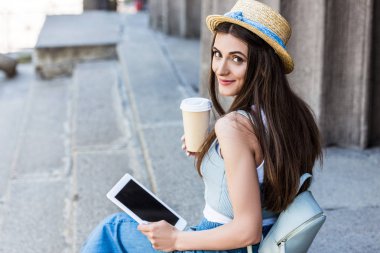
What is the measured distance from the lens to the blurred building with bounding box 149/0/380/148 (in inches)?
166

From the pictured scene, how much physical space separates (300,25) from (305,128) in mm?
2162

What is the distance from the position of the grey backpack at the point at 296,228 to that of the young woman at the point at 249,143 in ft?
0.13

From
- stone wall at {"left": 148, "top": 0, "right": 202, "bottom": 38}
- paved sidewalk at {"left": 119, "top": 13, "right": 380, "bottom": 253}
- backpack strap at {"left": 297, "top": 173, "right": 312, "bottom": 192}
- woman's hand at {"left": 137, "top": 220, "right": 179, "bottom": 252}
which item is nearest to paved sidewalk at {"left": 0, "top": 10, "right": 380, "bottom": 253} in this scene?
paved sidewalk at {"left": 119, "top": 13, "right": 380, "bottom": 253}

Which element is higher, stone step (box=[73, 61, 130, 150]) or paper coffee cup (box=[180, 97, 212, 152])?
paper coffee cup (box=[180, 97, 212, 152])

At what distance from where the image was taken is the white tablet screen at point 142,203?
234 centimetres

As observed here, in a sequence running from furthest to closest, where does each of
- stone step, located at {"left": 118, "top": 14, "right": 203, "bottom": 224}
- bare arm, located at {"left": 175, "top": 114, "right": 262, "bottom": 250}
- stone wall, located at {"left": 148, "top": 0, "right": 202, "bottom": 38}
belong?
stone wall, located at {"left": 148, "top": 0, "right": 202, "bottom": 38} < stone step, located at {"left": 118, "top": 14, "right": 203, "bottom": 224} < bare arm, located at {"left": 175, "top": 114, "right": 262, "bottom": 250}

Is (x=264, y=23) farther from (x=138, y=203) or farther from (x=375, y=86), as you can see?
(x=375, y=86)

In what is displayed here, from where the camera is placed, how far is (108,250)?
240cm

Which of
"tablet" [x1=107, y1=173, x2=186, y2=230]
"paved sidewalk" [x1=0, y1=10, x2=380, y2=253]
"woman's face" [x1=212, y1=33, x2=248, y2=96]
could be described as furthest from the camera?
"paved sidewalk" [x1=0, y1=10, x2=380, y2=253]

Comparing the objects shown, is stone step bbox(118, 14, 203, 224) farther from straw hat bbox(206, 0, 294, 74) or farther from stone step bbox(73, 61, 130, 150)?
straw hat bbox(206, 0, 294, 74)

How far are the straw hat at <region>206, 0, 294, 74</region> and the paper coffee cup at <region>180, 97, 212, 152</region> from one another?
11.5 inches

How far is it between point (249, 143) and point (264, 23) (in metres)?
0.39

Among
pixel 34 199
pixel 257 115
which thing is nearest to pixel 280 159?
pixel 257 115

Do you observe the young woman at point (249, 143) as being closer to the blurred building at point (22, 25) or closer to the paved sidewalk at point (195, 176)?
the paved sidewalk at point (195, 176)
